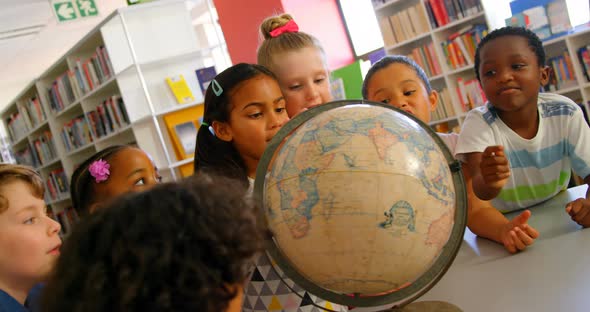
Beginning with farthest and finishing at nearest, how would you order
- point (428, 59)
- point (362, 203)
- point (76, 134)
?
point (76, 134), point (428, 59), point (362, 203)

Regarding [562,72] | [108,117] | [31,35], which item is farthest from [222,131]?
[31,35]

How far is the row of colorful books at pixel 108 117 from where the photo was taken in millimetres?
5785

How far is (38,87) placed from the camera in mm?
7270

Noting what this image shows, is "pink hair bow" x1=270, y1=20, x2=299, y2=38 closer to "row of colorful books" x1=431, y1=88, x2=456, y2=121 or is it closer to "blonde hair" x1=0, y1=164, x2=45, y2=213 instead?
"blonde hair" x1=0, y1=164, x2=45, y2=213

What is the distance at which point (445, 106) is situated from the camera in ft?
18.1

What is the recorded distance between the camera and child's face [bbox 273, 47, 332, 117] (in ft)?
5.61

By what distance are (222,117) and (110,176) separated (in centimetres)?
47

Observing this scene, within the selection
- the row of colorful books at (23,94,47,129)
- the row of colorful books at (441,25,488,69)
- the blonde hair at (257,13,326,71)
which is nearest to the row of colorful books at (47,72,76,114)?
the row of colorful books at (23,94,47,129)

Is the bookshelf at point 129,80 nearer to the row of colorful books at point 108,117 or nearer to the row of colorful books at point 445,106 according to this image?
the row of colorful books at point 108,117

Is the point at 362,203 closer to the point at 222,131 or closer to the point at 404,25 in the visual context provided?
the point at 222,131

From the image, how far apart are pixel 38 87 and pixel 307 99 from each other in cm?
673

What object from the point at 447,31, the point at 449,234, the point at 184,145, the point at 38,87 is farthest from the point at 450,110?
the point at 38,87

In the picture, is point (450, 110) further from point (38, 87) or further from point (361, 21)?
point (38, 87)

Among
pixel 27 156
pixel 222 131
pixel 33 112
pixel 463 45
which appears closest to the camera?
pixel 222 131
